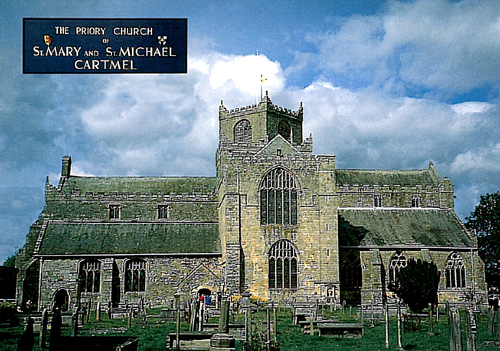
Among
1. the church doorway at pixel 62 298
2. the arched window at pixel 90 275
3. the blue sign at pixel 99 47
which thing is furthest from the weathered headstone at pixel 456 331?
the church doorway at pixel 62 298

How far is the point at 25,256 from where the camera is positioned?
42.6m

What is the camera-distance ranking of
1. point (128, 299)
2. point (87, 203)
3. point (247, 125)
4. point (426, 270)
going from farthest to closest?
point (247, 125) < point (87, 203) < point (128, 299) < point (426, 270)

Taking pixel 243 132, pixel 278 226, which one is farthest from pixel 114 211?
pixel 278 226

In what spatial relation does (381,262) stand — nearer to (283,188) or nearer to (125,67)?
(283,188)

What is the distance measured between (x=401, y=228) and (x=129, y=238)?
65.1 ft

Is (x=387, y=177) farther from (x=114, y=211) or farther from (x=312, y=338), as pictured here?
(x=312, y=338)

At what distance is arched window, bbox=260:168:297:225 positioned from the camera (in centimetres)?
3769

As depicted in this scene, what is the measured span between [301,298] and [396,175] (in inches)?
776

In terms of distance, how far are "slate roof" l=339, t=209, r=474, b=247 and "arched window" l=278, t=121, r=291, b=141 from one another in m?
9.05

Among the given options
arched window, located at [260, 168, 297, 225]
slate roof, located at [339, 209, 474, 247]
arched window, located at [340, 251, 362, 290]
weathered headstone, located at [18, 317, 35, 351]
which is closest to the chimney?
arched window, located at [260, 168, 297, 225]

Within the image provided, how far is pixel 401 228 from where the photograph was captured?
1711 inches

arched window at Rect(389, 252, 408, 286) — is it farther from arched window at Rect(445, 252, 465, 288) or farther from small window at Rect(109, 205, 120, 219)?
small window at Rect(109, 205, 120, 219)

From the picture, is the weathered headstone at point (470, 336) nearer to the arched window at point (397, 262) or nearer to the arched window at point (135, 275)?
the arched window at point (397, 262)

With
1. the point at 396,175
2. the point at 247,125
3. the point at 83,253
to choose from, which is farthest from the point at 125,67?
the point at 396,175
